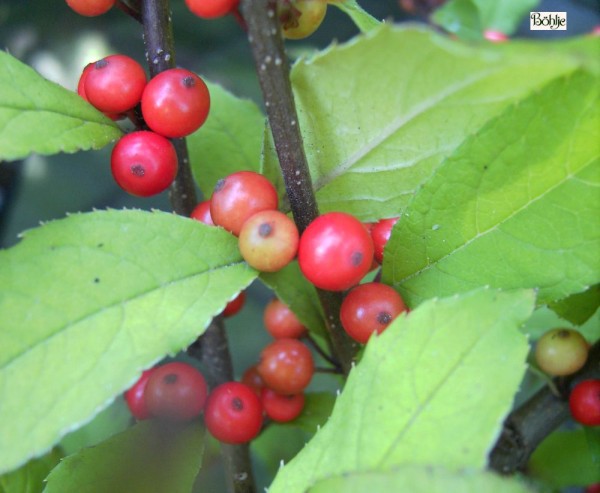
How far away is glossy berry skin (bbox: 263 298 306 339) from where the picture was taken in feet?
3.59

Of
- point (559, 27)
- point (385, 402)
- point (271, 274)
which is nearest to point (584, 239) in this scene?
point (385, 402)

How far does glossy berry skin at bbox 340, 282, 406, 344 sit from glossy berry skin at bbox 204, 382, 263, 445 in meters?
0.24

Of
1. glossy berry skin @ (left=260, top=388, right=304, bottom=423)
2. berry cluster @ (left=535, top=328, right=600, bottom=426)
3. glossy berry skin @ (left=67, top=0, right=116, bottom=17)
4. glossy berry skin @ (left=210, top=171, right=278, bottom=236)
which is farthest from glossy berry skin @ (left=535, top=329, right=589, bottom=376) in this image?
glossy berry skin @ (left=67, top=0, right=116, bottom=17)

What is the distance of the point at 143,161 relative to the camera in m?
0.81

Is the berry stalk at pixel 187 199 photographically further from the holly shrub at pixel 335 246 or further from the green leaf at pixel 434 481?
the green leaf at pixel 434 481

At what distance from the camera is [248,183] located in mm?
775

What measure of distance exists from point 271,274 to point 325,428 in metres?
0.25

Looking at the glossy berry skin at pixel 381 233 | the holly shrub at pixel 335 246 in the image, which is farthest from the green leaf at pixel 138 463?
the glossy berry skin at pixel 381 233

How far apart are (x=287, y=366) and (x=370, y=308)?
254 millimetres

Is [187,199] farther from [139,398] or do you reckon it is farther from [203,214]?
[139,398]

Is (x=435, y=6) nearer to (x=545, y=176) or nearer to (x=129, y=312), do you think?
(x=545, y=176)

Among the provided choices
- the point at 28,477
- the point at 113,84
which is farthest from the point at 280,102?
the point at 28,477

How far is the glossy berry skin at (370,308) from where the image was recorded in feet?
2.54

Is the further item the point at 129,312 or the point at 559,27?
the point at 559,27
